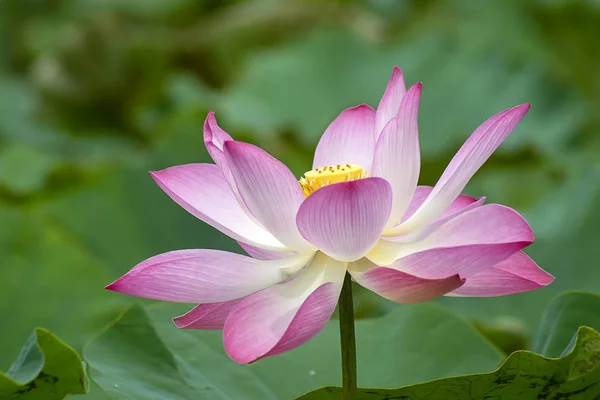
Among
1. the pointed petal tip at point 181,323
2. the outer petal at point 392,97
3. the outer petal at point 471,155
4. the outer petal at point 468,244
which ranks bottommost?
the pointed petal tip at point 181,323

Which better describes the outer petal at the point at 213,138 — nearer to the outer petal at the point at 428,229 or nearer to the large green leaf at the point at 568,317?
the outer petal at the point at 428,229

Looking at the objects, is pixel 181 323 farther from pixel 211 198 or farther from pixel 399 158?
pixel 399 158

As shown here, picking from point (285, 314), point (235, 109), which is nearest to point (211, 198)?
point (285, 314)

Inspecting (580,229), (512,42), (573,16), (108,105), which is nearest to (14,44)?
(108,105)

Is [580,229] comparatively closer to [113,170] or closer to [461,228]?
[113,170]

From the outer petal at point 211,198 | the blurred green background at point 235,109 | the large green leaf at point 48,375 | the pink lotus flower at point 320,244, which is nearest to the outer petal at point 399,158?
the pink lotus flower at point 320,244

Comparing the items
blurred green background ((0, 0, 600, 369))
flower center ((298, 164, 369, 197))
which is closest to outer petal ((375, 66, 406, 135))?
flower center ((298, 164, 369, 197))

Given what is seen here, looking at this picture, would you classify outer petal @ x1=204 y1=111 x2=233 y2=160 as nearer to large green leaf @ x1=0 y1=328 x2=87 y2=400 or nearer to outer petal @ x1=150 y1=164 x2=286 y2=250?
outer petal @ x1=150 y1=164 x2=286 y2=250
